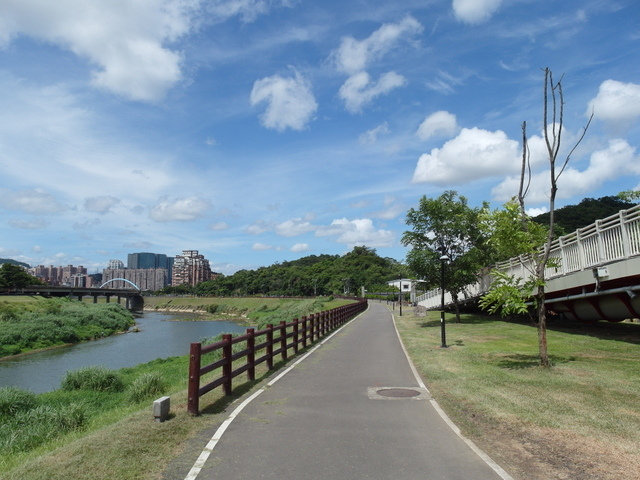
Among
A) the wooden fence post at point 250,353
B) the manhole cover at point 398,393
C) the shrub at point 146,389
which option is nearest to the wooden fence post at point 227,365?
the wooden fence post at point 250,353

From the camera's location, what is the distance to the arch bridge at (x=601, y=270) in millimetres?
14039

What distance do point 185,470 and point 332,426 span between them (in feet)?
8.46

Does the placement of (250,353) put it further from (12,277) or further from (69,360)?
(12,277)

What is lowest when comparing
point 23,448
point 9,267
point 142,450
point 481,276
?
point 23,448

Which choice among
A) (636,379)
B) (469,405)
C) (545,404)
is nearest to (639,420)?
(545,404)

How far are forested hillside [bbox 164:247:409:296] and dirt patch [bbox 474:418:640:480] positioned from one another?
392ft

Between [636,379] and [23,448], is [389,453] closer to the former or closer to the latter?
[23,448]

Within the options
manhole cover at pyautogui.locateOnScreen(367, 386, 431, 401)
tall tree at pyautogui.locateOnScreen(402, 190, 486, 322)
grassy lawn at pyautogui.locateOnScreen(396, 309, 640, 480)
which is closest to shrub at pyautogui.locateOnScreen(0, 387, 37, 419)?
manhole cover at pyautogui.locateOnScreen(367, 386, 431, 401)

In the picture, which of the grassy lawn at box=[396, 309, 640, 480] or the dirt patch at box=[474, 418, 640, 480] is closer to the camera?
the dirt patch at box=[474, 418, 640, 480]

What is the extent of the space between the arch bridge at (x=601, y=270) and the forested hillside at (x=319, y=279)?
107 meters

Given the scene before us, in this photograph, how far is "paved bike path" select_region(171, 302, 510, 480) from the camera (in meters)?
5.30

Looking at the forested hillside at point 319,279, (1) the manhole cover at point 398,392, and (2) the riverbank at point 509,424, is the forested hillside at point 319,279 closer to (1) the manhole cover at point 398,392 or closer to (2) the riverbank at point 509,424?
(2) the riverbank at point 509,424

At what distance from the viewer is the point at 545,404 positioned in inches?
328

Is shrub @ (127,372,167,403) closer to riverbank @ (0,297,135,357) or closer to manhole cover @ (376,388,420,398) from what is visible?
manhole cover @ (376,388,420,398)
